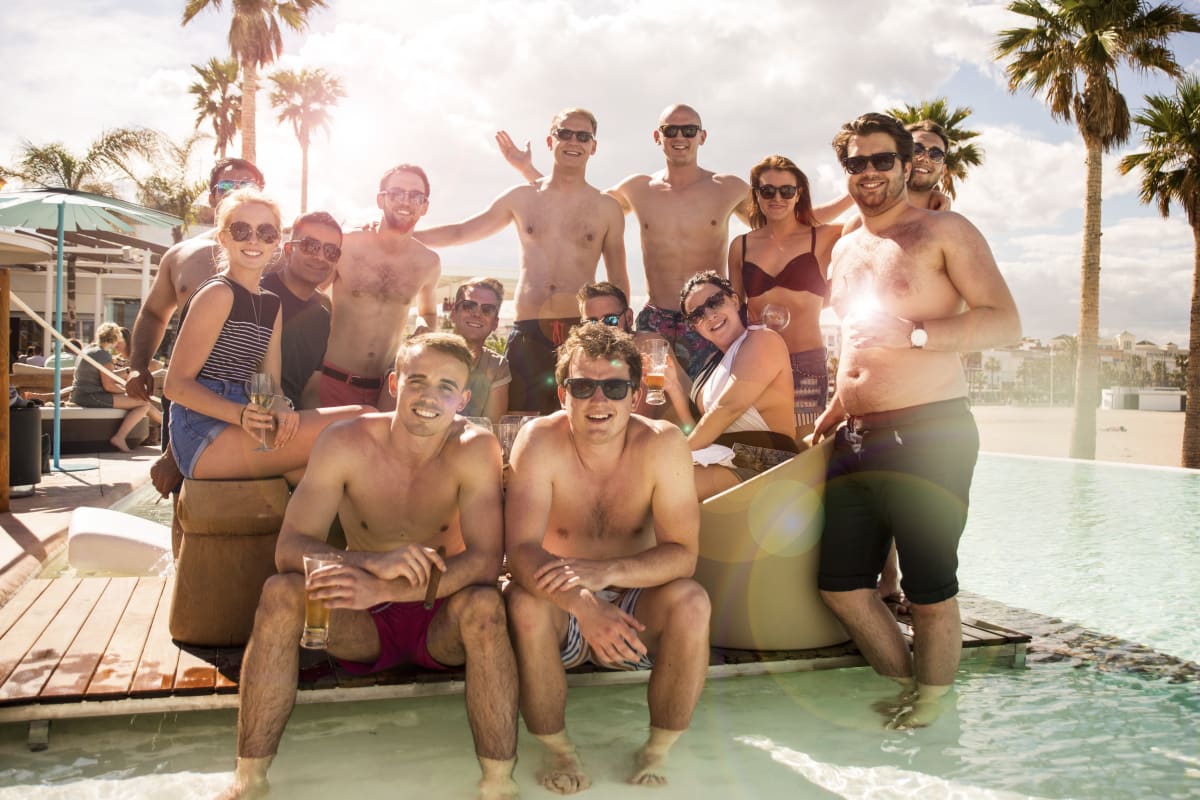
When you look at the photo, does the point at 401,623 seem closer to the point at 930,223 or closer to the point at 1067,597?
the point at 930,223

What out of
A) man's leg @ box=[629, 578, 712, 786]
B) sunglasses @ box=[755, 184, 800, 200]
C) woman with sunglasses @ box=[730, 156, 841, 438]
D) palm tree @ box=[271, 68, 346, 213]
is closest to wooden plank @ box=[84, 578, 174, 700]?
man's leg @ box=[629, 578, 712, 786]

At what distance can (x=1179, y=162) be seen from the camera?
18.2 meters

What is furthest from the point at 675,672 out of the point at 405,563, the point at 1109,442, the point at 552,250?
the point at 1109,442

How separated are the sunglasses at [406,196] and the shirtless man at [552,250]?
1.78 ft

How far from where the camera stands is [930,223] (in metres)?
3.53

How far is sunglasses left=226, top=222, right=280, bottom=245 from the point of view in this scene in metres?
3.65

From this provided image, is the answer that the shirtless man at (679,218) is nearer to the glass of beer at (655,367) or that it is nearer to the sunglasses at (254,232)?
the glass of beer at (655,367)

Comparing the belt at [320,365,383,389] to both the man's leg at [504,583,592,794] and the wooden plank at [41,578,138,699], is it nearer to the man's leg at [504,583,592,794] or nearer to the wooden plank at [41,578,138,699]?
the wooden plank at [41,578,138,699]

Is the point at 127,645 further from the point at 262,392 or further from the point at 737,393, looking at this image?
the point at 737,393

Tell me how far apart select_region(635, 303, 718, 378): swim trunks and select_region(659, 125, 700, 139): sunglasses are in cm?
112

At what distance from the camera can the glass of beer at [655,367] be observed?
4219 millimetres

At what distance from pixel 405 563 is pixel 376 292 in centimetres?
286

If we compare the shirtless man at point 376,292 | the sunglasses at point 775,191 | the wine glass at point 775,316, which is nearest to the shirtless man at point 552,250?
the shirtless man at point 376,292

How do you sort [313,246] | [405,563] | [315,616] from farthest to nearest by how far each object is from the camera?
[313,246]
[405,563]
[315,616]
